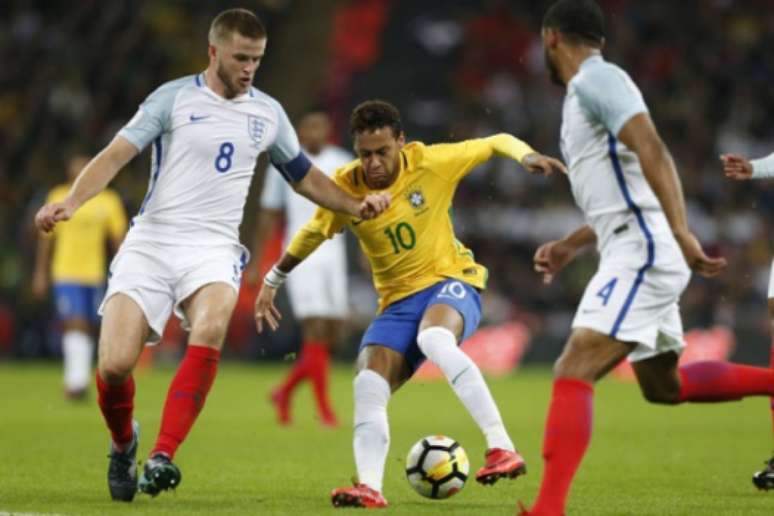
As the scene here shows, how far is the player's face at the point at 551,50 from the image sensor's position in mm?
6562

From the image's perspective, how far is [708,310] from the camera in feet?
66.2

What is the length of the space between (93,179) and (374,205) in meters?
1.30

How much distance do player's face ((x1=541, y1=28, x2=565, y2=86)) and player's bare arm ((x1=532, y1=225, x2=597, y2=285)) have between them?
2.19 feet

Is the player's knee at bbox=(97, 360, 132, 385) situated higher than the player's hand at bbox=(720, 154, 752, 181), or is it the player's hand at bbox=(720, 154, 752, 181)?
the player's hand at bbox=(720, 154, 752, 181)

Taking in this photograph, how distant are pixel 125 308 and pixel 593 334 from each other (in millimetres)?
2436

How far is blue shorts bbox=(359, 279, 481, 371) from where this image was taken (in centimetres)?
806

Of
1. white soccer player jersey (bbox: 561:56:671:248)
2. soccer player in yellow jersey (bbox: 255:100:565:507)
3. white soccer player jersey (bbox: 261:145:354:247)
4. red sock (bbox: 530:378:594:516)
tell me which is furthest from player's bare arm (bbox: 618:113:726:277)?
white soccer player jersey (bbox: 261:145:354:247)

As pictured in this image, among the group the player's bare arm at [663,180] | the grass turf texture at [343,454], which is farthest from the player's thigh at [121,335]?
the player's bare arm at [663,180]

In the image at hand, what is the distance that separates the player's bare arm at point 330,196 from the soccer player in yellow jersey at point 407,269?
176 mm

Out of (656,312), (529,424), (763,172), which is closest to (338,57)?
(529,424)

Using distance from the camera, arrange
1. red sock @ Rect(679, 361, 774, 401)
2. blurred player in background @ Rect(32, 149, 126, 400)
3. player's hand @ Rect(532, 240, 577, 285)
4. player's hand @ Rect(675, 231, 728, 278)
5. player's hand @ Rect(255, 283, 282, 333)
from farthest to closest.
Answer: blurred player in background @ Rect(32, 149, 126, 400)
player's hand @ Rect(255, 283, 282, 333)
red sock @ Rect(679, 361, 774, 401)
player's hand @ Rect(532, 240, 577, 285)
player's hand @ Rect(675, 231, 728, 278)

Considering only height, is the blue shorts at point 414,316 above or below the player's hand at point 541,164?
below

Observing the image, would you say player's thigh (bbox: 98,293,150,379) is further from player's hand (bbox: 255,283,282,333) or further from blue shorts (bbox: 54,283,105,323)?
blue shorts (bbox: 54,283,105,323)

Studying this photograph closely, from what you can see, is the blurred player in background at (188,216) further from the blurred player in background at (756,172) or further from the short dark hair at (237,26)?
the blurred player in background at (756,172)
